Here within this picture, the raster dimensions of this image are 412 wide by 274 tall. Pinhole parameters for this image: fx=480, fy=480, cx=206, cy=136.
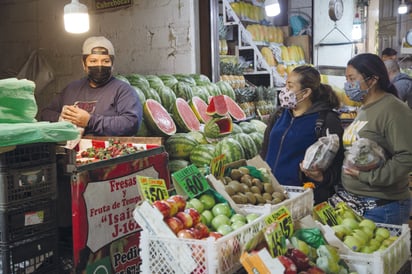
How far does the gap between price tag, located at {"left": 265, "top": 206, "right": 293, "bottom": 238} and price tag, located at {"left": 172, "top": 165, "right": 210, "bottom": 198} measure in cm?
41

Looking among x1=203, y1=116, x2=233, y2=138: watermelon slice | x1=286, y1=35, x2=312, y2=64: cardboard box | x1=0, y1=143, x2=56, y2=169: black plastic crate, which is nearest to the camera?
x1=0, y1=143, x2=56, y2=169: black plastic crate

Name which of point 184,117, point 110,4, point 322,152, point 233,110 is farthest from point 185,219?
point 110,4

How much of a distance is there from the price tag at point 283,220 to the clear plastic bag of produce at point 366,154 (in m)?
0.91

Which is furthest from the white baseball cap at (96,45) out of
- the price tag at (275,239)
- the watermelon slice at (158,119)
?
the price tag at (275,239)

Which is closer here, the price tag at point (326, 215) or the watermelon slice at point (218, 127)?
the price tag at point (326, 215)

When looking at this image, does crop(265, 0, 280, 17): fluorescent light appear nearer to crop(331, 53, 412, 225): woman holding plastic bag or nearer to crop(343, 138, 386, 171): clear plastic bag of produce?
crop(331, 53, 412, 225): woman holding plastic bag

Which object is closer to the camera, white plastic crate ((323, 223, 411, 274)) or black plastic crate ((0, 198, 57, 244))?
white plastic crate ((323, 223, 411, 274))

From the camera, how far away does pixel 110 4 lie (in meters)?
6.48

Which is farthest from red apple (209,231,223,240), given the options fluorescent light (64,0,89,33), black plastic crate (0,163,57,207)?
fluorescent light (64,0,89,33)

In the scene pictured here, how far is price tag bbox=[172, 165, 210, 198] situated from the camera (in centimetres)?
220

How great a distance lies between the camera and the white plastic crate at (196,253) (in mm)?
1771

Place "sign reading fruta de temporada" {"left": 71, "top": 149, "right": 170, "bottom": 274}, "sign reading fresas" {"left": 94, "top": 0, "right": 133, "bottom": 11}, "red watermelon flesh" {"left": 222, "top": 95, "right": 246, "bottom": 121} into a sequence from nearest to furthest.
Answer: "sign reading fruta de temporada" {"left": 71, "top": 149, "right": 170, "bottom": 274}
"red watermelon flesh" {"left": 222, "top": 95, "right": 246, "bottom": 121}
"sign reading fresas" {"left": 94, "top": 0, "right": 133, "bottom": 11}

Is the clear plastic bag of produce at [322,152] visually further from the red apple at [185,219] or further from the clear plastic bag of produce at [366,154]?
the red apple at [185,219]

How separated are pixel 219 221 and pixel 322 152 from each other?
108cm
